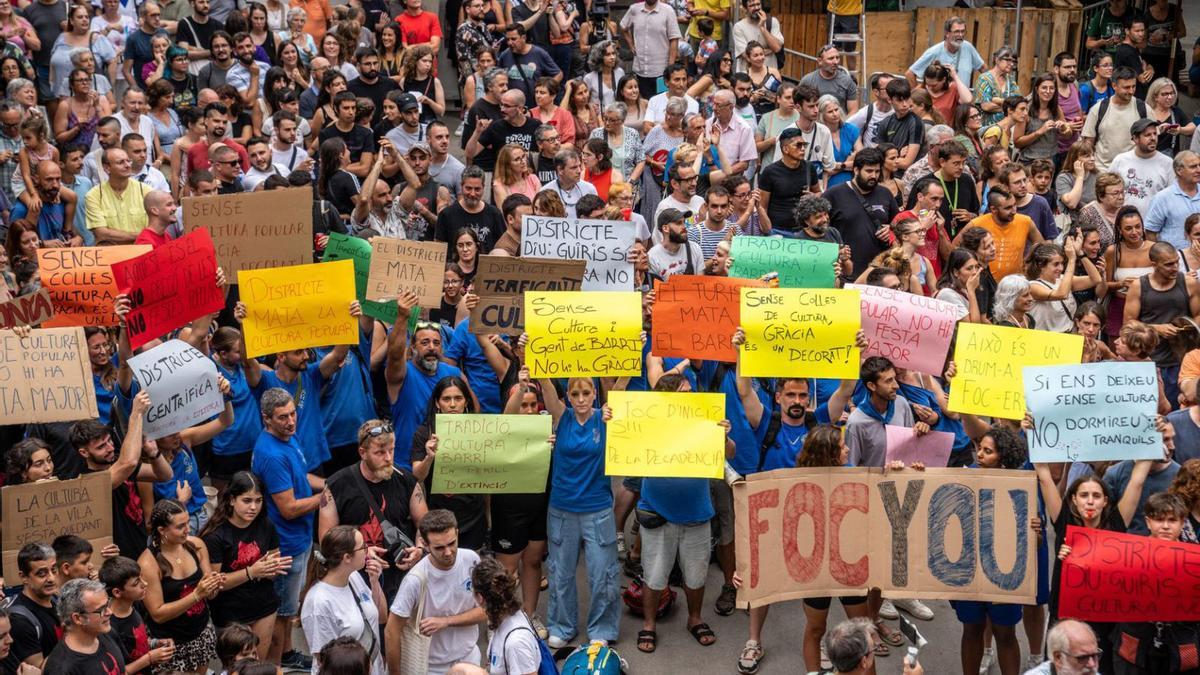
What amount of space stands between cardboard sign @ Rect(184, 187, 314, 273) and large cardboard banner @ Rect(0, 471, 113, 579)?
7.89ft

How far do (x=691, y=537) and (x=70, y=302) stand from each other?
13.9ft

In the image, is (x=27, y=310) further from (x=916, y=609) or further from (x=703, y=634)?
(x=916, y=609)

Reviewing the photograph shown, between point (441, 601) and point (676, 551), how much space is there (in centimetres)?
198

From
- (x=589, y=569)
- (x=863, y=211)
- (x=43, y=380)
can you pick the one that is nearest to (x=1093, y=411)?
(x=589, y=569)

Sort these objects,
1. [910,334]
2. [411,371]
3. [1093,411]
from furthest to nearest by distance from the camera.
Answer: [411,371], [910,334], [1093,411]

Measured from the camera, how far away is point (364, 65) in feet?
50.6

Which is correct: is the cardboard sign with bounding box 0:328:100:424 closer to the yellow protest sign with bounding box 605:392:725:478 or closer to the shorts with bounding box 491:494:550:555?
the shorts with bounding box 491:494:550:555

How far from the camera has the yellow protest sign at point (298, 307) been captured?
31.4ft

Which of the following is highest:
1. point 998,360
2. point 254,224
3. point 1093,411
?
point 254,224

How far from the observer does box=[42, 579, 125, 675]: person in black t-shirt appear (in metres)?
7.19

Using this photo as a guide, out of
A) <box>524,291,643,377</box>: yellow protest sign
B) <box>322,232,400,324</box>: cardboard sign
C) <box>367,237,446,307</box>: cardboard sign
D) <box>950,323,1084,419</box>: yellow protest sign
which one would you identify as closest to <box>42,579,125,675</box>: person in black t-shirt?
<box>524,291,643,377</box>: yellow protest sign

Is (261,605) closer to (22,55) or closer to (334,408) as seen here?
(334,408)

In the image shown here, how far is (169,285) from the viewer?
30.8 ft

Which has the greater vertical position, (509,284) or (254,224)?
(254,224)
